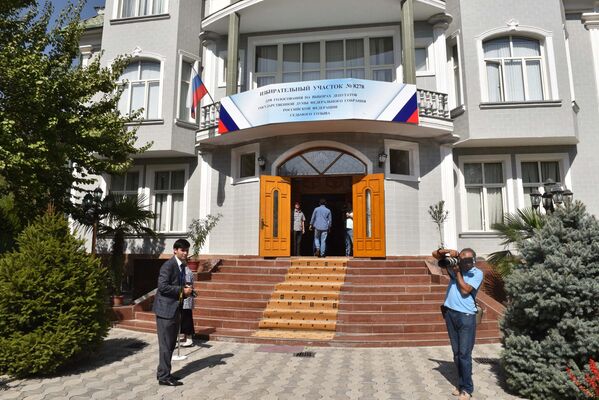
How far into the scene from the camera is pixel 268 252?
11.7 m

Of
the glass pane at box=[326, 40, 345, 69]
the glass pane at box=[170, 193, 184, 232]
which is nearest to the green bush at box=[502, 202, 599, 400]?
the glass pane at box=[326, 40, 345, 69]

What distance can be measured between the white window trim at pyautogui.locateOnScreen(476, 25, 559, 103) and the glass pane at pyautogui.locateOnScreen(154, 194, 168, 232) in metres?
11.0

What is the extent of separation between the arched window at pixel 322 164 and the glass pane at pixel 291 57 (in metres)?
3.40

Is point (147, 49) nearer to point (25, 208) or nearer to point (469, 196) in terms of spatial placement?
point (25, 208)

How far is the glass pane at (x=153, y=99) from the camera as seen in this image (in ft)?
43.8

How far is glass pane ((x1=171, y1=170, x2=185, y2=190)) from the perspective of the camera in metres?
13.9

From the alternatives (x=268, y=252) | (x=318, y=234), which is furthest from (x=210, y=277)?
(x=318, y=234)

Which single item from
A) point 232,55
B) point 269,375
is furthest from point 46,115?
point 269,375

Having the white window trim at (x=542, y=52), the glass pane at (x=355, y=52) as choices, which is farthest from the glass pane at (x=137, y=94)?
the white window trim at (x=542, y=52)

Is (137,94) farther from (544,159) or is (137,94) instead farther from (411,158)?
(544,159)

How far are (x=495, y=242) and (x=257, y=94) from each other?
8.53m

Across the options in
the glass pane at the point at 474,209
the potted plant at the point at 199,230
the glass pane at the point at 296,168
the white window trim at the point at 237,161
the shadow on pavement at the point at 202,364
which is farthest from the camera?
the glass pane at the point at 474,209

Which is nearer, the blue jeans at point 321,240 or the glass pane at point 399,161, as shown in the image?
the blue jeans at point 321,240

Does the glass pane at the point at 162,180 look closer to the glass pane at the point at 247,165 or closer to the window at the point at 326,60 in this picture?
the glass pane at the point at 247,165
